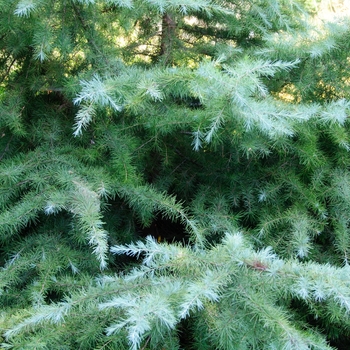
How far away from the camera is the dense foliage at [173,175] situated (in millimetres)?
854

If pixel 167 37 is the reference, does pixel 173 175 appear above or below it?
below

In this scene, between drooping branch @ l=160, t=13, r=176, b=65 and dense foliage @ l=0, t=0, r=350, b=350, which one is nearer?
dense foliage @ l=0, t=0, r=350, b=350

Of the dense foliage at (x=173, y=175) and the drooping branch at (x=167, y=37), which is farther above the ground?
the drooping branch at (x=167, y=37)

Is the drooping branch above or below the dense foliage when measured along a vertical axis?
above

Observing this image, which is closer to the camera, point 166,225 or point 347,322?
point 347,322

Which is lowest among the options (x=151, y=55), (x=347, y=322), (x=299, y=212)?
(x=347, y=322)

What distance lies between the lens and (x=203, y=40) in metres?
1.57

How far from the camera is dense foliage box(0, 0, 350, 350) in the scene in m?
0.85

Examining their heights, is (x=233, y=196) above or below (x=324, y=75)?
below

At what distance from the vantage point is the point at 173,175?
140 cm

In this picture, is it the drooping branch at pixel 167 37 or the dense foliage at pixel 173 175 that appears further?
the drooping branch at pixel 167 37

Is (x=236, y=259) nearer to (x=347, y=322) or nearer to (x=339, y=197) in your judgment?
(x=347, y=322)

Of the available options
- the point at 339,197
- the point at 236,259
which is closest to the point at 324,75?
the point at 339,197

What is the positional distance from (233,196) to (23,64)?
0.82 metres
